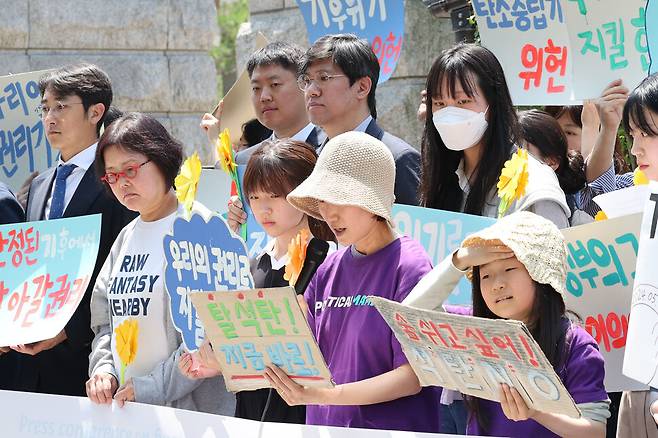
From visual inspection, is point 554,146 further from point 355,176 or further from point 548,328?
point 548,328

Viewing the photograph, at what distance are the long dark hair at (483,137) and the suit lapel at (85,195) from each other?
4.85 ft

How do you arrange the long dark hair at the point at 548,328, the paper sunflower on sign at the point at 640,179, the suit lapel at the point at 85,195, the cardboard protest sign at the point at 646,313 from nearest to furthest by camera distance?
the cardboard protest sign at the point at 646,313, the long dark hair at the point at 548,328, the paper sunflower on sign at the point at 640,179, the suit lapel at the point at 85,195

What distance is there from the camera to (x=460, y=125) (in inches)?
160

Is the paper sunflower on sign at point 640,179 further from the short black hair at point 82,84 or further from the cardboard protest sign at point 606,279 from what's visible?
the short black hair at point 82,84

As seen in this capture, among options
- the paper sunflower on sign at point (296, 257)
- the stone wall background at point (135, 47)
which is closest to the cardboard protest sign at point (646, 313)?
the paper sunflower on sign at point (296, 257)

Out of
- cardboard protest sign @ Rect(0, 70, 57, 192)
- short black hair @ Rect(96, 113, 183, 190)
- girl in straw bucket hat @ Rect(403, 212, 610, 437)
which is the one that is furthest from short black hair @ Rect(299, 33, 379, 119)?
cardboard protest sign @ Rect(0, 70, 57, 192)

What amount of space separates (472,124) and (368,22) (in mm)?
1555

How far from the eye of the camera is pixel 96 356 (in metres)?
4.36

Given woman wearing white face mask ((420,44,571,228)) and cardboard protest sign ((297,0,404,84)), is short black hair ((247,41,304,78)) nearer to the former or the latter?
cardboard protest sign ((297,0,404,84))

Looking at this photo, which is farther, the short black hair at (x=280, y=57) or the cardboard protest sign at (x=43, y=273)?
the short black hair at (x=280, y=57)

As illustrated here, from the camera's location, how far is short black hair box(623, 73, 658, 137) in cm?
343

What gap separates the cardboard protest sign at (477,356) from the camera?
A: 281 centimetres

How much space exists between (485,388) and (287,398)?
2.03ft

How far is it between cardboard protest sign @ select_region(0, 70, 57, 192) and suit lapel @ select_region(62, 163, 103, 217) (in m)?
0.95
